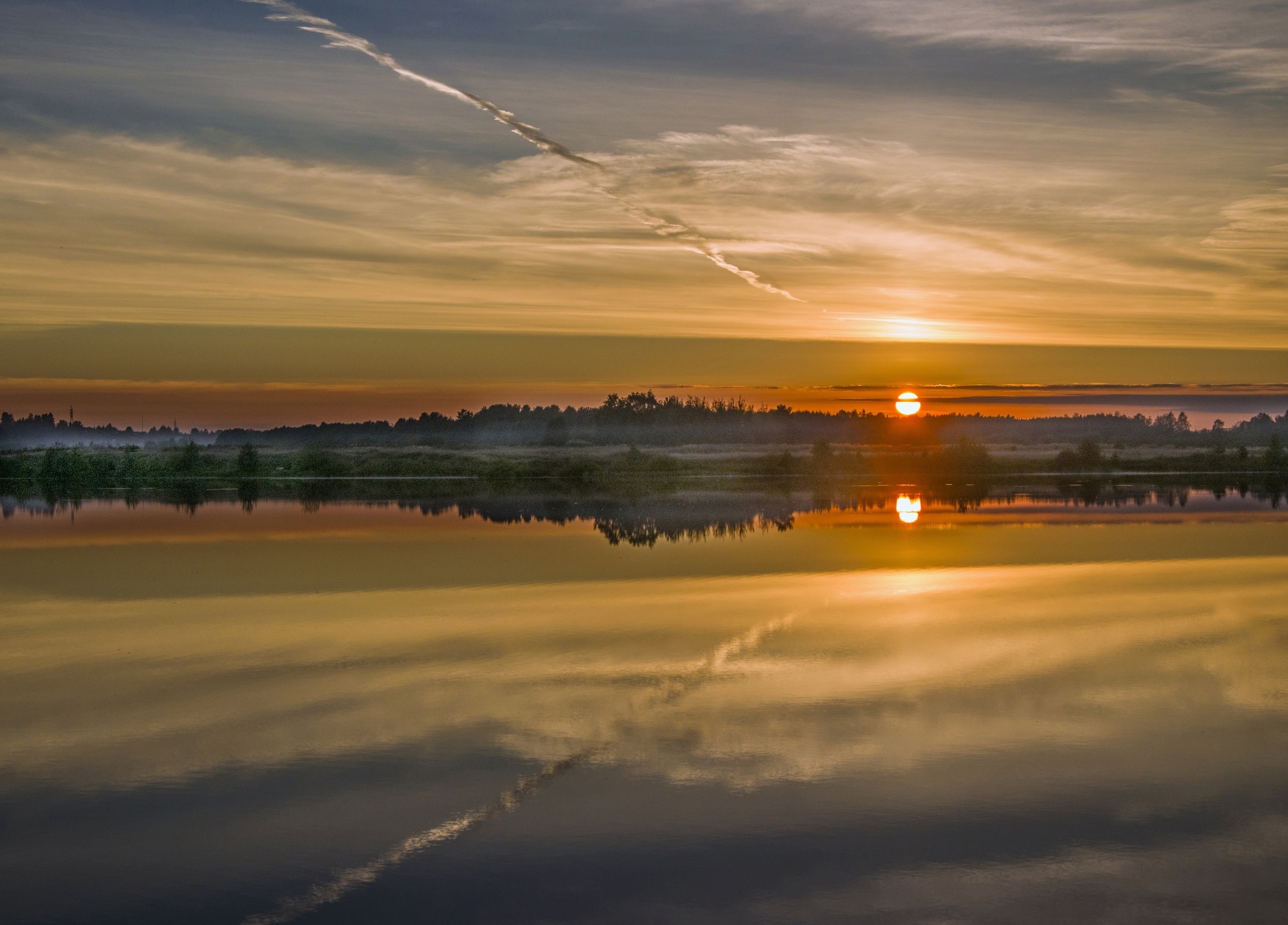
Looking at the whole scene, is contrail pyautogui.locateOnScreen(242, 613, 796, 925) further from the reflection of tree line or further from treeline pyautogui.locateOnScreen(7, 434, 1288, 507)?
treeline pyautogui.locateOnScreen(7, 434, 1288, 507)

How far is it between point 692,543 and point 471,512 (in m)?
11.4

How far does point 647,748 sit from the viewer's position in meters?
8.27

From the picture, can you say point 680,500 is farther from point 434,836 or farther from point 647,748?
point 434,836

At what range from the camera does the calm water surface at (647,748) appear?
602 centimetres

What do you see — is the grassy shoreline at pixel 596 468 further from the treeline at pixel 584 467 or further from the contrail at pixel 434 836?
the contrail at pixel 434 836

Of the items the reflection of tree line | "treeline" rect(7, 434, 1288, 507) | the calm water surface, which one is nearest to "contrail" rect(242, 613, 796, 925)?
the calm water surface

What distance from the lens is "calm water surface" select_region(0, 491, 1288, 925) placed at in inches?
237

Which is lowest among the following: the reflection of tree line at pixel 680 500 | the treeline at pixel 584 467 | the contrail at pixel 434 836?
the contrail at pixel 434 836

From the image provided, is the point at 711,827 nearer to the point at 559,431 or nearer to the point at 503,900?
the point at 503,900

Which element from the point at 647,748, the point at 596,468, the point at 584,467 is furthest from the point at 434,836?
the point at 596,468

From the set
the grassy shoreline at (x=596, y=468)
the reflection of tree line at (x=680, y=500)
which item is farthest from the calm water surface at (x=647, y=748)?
the grassy shoreline at (x=596, y=468)

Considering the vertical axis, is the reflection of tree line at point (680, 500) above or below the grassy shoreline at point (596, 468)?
below

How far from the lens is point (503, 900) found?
19.1 ft

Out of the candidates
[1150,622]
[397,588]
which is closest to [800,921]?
[1150,622]
